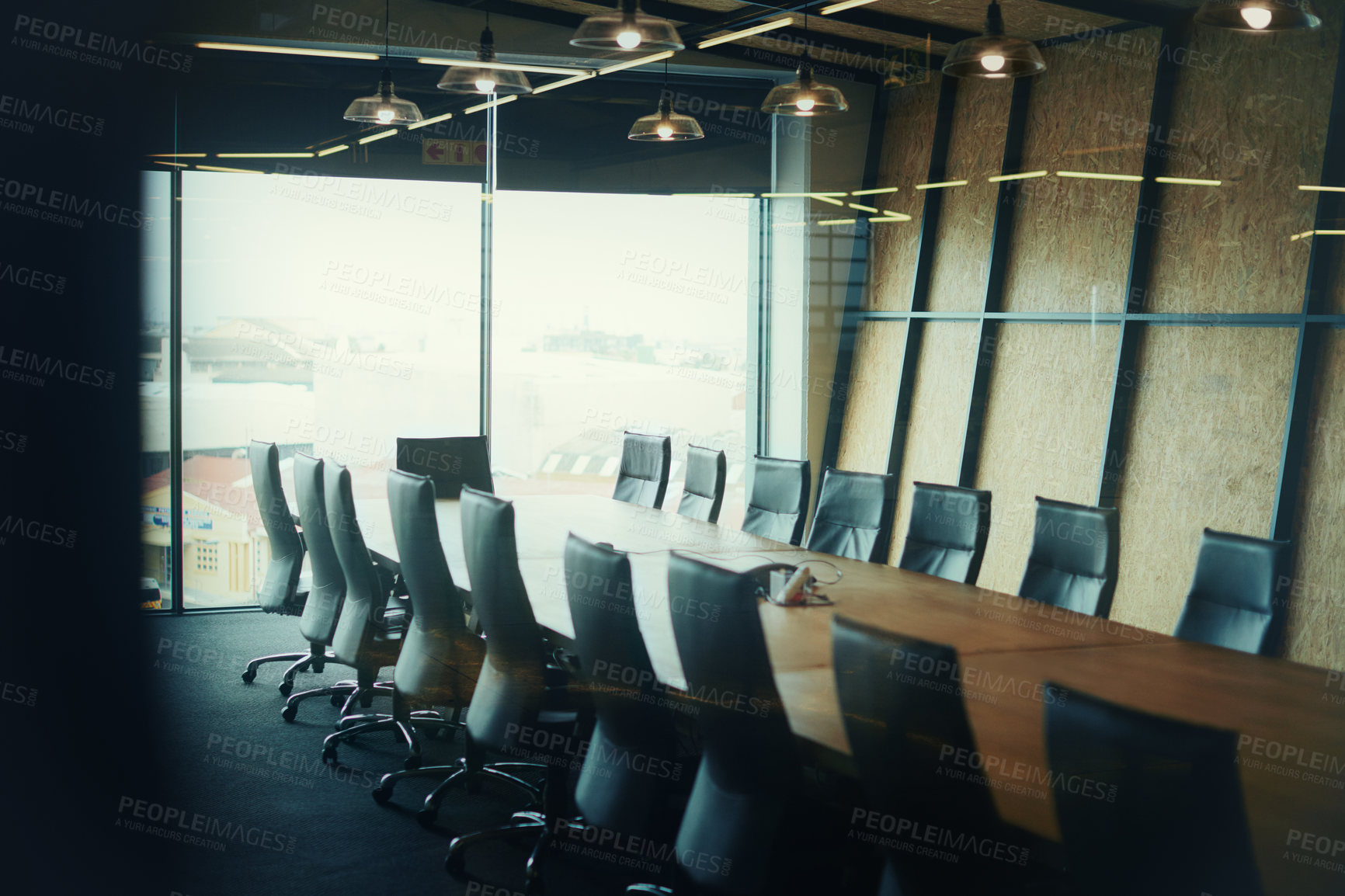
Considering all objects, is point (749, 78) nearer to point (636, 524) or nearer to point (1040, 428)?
point (1040, 428)

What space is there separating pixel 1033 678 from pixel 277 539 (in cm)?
380

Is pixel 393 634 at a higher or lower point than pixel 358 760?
higher

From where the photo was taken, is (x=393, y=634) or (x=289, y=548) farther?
(x=289, y=548)

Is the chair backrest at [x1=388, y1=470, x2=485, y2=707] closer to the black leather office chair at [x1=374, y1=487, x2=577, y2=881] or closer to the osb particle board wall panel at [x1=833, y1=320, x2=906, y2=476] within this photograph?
the black leather office chair at [x1=374, y1=487, x2=577, y2=881]

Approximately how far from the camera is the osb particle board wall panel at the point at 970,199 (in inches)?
296

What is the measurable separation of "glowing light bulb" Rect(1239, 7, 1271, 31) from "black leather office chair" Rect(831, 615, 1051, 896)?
2.65 metres

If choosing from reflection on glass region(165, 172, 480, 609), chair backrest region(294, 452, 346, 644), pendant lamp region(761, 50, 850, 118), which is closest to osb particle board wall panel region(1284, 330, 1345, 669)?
pendant lamp region(761, 50, 850, 118)

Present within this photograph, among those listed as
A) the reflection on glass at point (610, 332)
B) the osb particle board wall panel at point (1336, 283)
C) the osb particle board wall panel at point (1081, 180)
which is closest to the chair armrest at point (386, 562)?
the reflection on glass at point (610, 332)

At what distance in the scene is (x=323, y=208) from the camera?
7246 mm

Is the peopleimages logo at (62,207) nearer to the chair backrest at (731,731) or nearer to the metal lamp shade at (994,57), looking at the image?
the chair backrest at (731,731)

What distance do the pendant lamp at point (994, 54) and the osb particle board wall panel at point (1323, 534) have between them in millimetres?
2306

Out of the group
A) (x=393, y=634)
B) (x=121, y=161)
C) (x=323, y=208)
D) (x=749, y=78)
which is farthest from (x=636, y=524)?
(x=121, y=161)

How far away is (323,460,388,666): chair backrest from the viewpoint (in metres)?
4.38

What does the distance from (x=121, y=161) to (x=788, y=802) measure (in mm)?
2186
